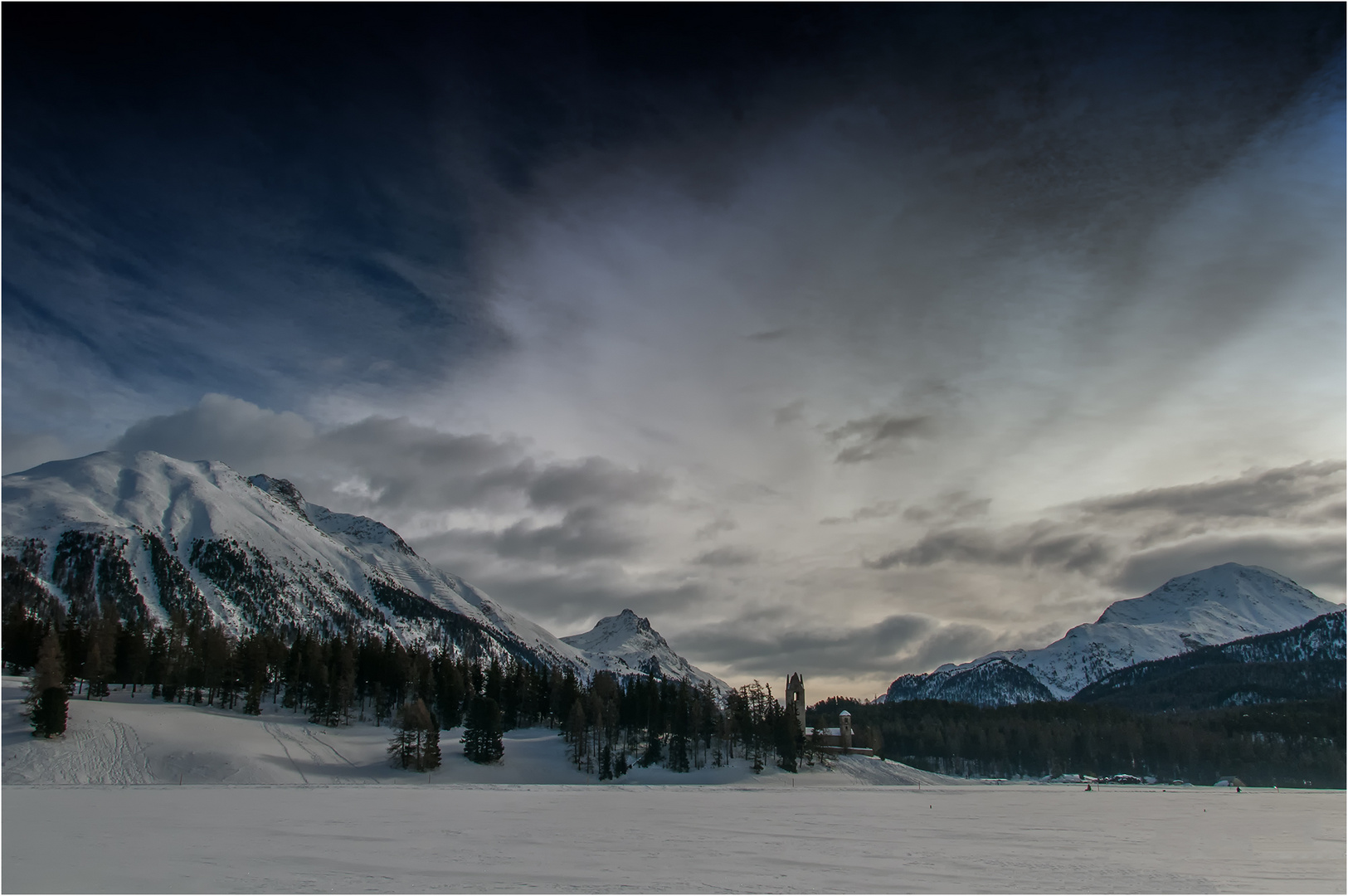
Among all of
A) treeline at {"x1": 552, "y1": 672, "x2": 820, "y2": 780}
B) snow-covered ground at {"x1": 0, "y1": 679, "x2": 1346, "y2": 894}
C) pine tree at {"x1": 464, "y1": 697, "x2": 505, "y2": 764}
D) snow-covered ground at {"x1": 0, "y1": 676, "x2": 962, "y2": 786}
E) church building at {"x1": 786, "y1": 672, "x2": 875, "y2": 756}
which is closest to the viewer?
snow-covered ground at {"x1": 0, "y1": 679, "x2": 1346, "y2": 894}

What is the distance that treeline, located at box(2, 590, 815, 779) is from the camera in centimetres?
12125

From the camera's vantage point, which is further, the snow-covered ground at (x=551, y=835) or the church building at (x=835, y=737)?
the church building at (x=835, y=737)

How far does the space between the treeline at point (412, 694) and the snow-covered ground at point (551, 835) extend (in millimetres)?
21579

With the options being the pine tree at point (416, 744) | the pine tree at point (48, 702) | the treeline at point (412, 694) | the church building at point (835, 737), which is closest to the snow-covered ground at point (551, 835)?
the pine tree at point (48, 702)

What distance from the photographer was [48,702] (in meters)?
92.1

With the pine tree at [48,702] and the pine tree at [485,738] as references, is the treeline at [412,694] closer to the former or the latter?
the pine tree at [485,738]

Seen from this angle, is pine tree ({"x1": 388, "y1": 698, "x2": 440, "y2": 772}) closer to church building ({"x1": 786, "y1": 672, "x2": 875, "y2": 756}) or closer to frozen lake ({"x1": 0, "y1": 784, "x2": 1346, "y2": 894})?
frozen lake ({"x1": 0, "y1": 784, "x2": 1346, "y2": 894})

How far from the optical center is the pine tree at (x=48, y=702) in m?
91.7

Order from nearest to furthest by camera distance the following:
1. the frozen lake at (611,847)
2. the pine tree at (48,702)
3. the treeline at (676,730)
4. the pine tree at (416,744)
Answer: the frozen lake at (611,847) < the pine tree at (48,702) < the pine tree at (416,744) < the treeline at (676,730)

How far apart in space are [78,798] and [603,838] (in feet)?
155

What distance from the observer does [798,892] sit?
26.2m

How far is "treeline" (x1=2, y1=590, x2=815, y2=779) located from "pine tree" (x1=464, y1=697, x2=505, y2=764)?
0.17 m

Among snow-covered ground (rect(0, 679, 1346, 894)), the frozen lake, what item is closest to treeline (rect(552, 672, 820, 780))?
snow-covered ground (rect(0, 679, 1346, 894))

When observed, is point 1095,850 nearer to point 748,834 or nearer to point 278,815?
point 748,834
